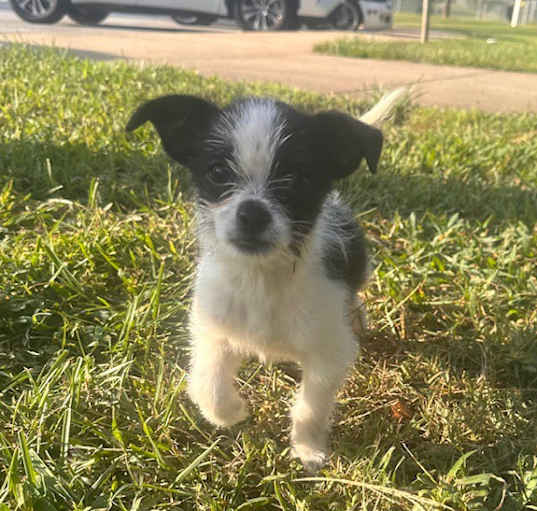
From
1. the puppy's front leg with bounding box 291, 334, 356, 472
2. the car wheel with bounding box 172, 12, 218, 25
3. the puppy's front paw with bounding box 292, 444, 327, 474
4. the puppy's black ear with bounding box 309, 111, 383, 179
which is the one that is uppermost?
the puppy's black ear with bounding box 309, 111, 383, 179

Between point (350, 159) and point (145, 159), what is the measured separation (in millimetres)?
2158

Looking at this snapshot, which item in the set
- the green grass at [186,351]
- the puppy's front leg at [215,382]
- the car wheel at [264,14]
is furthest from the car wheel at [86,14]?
the puppy's front leg at [215,382]

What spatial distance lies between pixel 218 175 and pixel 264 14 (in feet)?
47.5

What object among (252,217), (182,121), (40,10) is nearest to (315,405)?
(252,217)

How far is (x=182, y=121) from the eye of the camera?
2242 millimetres

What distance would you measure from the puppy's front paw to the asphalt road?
17.1 feet

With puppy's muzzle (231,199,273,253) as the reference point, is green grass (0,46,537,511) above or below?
below

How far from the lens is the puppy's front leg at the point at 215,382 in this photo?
2.14 metres

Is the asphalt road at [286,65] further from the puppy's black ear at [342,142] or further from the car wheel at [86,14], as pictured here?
the puppy's black ear at [342,142]

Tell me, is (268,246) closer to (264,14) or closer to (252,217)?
(252,217)

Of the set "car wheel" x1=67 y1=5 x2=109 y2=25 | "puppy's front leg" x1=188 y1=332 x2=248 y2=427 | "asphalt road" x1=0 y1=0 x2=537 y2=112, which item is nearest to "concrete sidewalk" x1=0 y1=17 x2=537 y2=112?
"asphalt road" x1=0 y1=0 x2=537 y2=112

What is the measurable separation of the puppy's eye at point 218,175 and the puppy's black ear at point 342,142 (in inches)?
14.0

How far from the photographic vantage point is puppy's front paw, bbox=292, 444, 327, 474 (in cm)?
205

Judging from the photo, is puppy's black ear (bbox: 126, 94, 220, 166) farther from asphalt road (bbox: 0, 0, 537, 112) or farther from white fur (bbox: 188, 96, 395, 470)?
asphalt road (bbox: 0, 0, 537, 112)
